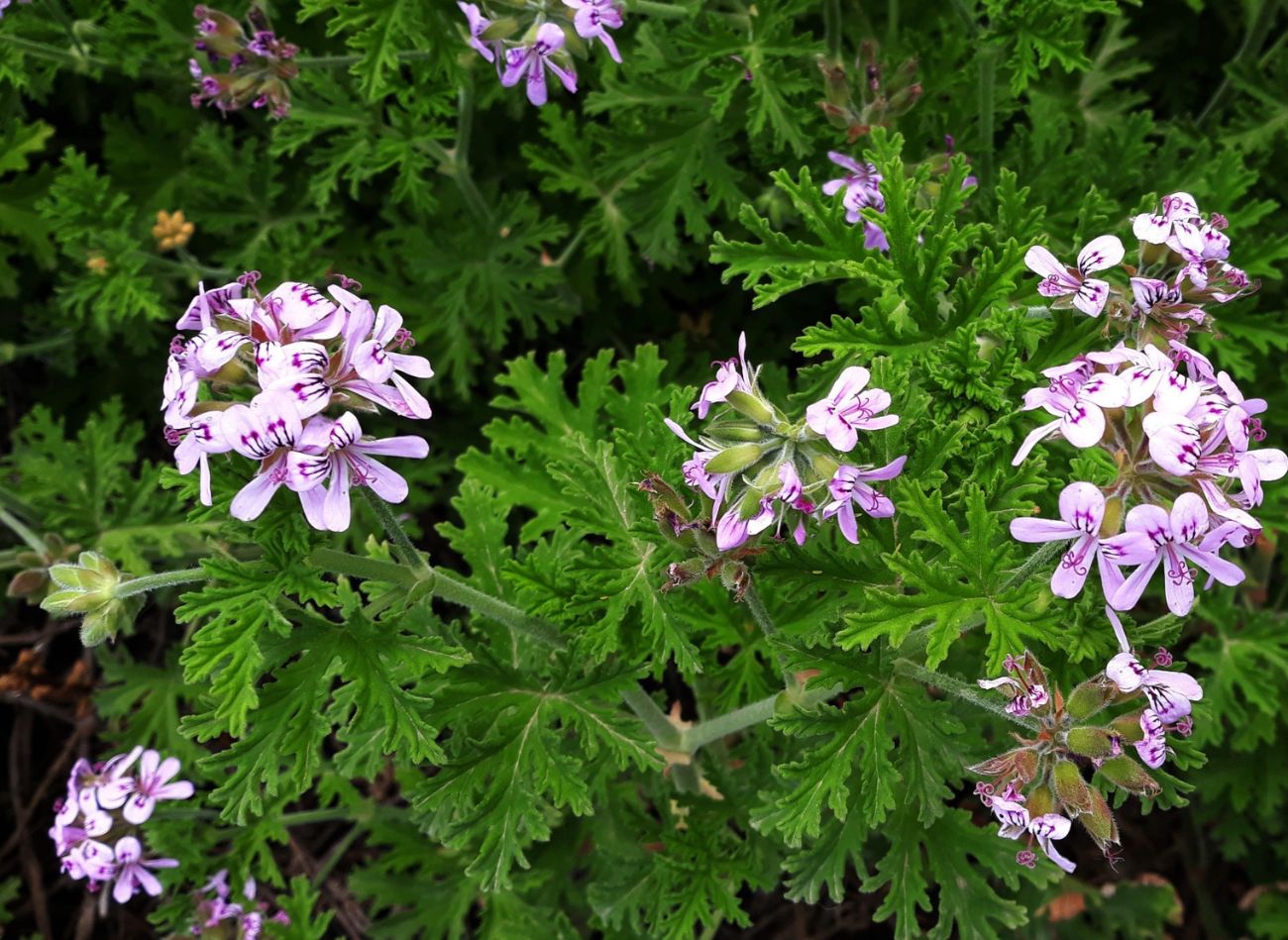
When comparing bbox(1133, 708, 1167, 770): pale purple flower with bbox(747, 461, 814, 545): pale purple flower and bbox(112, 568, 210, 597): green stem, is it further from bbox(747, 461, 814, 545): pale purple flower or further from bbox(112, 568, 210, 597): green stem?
bbox(112, 568, 210, 597): green stem

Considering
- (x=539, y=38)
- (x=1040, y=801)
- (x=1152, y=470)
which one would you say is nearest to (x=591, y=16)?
(x=539, y=38)

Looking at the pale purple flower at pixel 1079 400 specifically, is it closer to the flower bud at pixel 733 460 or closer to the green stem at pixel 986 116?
the flower bud at pixel 733 460

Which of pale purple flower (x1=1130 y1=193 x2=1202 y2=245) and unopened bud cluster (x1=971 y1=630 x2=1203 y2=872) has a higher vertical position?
pale purple flower (x1=1130 y1=193 x2=1202 y2=245)

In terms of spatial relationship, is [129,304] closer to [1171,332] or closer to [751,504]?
[751,504]

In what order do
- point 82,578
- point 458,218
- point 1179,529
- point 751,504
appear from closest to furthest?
point 1179,529 < point 751,504 < point 82,578 < point 458,218

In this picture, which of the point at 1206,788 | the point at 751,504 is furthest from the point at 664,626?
the point at 1206,788

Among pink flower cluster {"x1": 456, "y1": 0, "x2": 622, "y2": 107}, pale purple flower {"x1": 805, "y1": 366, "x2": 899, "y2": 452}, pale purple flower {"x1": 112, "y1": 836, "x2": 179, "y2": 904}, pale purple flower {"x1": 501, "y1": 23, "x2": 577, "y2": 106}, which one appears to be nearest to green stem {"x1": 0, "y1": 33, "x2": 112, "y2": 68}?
pink flower cluster {"x1": 456, "y1": 0, "x2": 622, "y2": 107}
